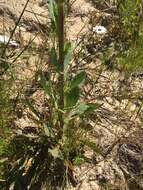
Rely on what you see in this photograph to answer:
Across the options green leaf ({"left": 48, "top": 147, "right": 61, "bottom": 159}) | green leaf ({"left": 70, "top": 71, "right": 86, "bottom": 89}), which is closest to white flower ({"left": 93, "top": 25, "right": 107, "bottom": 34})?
green leaf ({"left": 70, "top": 71, "right": 86, "bottom": 89})

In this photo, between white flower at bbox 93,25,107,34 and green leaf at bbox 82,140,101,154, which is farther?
white flower at bbox 93,25,107,34

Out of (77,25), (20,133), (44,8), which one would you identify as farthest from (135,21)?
(20,133)

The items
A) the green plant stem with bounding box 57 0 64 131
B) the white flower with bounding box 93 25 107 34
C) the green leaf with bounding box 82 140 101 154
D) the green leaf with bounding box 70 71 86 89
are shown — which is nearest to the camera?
the green plant stem with bounding box 57 0 64 131

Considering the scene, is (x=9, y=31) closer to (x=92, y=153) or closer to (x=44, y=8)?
(x=44, y=8)

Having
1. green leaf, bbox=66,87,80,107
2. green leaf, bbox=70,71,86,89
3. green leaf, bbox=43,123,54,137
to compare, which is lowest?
green leaf, bbox=43,123,54,137

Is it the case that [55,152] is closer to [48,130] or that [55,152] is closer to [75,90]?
[48,130]

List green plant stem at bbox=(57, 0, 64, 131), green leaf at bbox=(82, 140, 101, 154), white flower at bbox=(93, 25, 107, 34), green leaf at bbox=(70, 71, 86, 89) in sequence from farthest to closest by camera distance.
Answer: white flower at bbox=(93, 25, 107, 34) < green leaf at bbox=(82, 140, 101, 154) < green leaf at bbox=(70, 71, 86, 89) < green plant stem at bbox=(57, 0, 64, 131)

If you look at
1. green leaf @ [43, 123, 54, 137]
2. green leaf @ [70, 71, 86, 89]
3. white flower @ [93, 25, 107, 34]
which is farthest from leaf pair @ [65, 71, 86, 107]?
white flower @ [93, 25, 107, 34]

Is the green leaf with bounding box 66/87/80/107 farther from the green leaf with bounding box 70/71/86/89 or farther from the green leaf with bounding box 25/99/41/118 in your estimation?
the green leaf with bounding box 25/99/41/118

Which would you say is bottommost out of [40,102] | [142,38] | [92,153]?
[92,153]

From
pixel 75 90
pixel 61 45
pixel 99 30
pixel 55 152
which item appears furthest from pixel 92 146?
pixel 99 30

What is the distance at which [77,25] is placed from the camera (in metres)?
2.74

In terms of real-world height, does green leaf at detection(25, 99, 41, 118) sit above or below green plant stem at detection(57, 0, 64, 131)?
below

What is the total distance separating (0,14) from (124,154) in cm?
115
